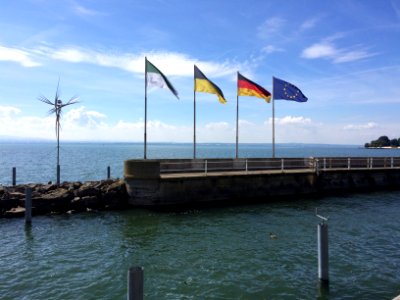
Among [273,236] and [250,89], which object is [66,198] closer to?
[273,236]

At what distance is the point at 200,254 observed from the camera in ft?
43.3

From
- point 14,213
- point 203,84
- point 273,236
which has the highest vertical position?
point 203,84

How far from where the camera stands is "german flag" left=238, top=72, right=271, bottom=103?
2809 cm

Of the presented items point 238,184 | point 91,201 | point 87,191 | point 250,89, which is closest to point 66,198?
point 87,191

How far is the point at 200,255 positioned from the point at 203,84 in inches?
609

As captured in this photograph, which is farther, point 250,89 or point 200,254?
point 250,89

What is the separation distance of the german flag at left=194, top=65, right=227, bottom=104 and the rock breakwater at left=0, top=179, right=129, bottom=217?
8.88 m

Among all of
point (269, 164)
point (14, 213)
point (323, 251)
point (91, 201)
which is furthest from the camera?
point (269, 164)

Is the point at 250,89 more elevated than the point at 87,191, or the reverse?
the point at 250,89

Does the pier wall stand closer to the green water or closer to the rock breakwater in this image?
the rock breakwater

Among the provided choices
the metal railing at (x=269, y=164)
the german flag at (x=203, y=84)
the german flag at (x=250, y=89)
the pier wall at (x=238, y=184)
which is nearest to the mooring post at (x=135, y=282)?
the pier wall at (x=238, y=184)

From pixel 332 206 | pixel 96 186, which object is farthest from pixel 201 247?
pixel 332 206

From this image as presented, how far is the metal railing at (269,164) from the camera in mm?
23547

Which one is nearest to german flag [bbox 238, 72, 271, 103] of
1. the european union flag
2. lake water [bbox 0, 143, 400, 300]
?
the european union flag
